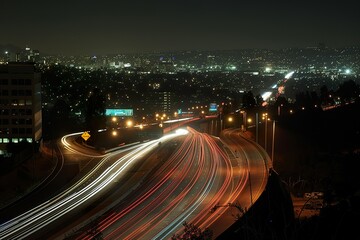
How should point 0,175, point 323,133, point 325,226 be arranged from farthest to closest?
point 323,133, point 0,175, point 325,226

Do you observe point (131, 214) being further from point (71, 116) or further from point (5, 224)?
point (71, 116)

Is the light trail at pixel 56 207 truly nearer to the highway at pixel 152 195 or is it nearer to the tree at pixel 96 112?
the highway at pixel 152 195

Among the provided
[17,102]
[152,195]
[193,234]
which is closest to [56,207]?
[152,195]

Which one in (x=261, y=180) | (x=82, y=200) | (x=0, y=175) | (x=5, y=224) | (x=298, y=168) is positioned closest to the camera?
(x=5, y=224)

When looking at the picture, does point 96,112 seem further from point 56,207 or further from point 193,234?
point 193,234

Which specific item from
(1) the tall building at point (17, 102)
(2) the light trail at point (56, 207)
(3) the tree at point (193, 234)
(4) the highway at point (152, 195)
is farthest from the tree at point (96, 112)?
(3) the tree at point (193, 234)

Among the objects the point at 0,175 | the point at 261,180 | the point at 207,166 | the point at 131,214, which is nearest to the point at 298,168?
the point at 207,166

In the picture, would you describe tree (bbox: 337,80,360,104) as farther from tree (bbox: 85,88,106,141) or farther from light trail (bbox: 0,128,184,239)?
light trail (bbox: 0,128,184,239)

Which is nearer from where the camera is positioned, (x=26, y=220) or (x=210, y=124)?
(x=26, y=220)
